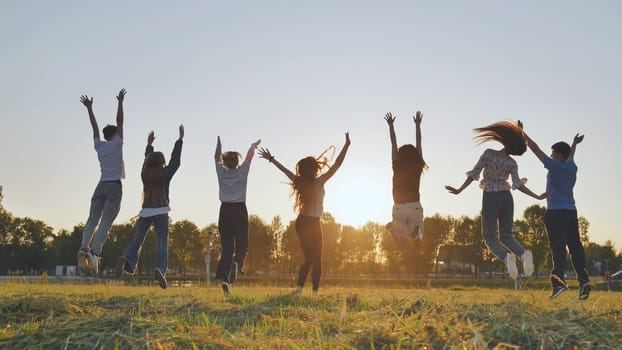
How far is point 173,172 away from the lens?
10711mm

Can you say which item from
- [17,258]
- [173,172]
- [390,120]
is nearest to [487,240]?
[390,120]

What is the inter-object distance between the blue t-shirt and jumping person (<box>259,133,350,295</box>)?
361cm

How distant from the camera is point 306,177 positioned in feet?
34.2

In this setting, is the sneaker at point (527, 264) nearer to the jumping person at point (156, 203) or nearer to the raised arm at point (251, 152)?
the raised arm at point (251, 152)

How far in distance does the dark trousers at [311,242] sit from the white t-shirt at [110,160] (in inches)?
Result: 138

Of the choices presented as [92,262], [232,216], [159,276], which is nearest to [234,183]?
[232,216]

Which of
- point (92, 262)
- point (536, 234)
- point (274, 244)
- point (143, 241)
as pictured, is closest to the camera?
point (92, 262)

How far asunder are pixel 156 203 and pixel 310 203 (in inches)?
114

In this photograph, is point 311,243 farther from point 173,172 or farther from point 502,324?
point 502,324

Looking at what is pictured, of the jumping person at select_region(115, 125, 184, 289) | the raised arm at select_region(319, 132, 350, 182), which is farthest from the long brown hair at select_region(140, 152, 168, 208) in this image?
the raised arm at select_region(319, 132, 350, 182)

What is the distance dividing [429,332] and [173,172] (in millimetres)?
7799

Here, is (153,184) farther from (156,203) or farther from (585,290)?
(585,290)

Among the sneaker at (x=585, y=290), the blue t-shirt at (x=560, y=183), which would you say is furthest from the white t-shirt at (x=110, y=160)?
the sneaker at (x=585, y=290)

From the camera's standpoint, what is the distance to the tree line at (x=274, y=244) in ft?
291
